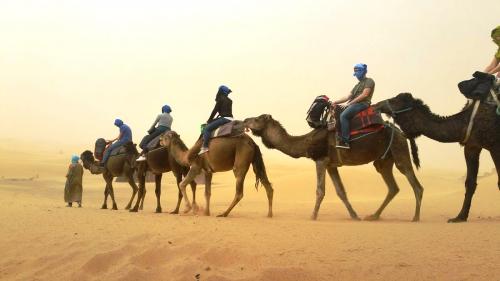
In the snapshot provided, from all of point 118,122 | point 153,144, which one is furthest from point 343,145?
point 118,122

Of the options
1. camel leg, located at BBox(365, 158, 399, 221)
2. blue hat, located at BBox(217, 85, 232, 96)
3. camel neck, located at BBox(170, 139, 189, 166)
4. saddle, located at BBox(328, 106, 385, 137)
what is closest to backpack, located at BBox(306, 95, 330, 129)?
saddle, located at BBox(328, 106, 385, 137)

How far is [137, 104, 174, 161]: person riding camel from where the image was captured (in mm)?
13891

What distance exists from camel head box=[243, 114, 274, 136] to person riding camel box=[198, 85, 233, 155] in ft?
2.37

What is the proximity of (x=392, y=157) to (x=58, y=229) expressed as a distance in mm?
7100

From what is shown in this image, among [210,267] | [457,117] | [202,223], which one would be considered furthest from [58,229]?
[457,117]

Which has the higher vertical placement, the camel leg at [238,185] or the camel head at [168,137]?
the camel head at [168,137]

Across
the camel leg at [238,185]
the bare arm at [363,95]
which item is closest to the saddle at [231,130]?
the camel leg at [238,185]

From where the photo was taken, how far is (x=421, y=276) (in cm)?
530

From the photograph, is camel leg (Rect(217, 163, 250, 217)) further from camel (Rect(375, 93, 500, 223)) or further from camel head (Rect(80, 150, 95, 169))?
camel head (Rect(80, 150, 95, 169))

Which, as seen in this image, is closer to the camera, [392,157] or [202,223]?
[202,223]

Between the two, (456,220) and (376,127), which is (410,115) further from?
(456,220)

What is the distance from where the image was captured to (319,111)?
1092cm

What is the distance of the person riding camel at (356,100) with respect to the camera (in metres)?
10.3

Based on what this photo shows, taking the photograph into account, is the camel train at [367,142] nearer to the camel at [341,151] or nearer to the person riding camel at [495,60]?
the camel at [341,151]
